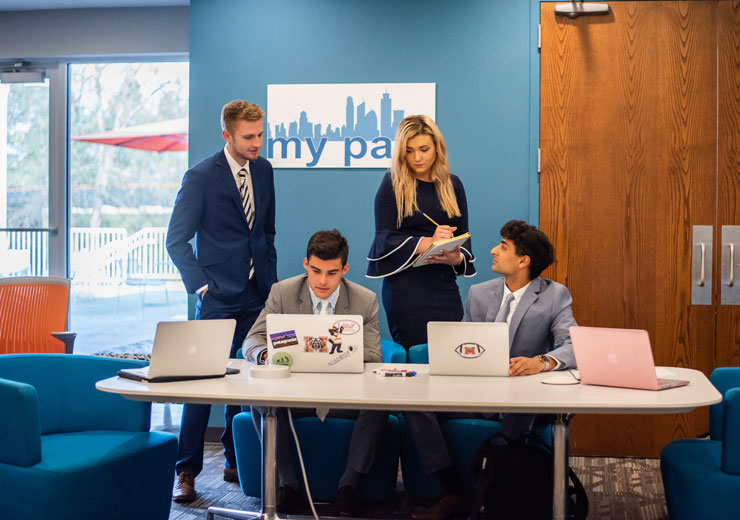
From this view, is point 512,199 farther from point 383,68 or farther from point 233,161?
point 233,161

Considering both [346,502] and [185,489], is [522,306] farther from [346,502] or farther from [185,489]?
[185,489]

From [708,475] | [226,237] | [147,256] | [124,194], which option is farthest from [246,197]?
[708,475]

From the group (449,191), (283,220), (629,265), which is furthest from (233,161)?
(629,265)

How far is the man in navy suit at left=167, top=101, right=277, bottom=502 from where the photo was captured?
3586mm

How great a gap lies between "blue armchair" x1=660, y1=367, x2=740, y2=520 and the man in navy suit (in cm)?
209

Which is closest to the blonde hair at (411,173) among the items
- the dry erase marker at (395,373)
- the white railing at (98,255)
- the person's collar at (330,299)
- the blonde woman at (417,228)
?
the blonde woman at (417,228)

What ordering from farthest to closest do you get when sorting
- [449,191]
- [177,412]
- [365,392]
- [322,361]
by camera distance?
[177,412], [449,191], [322,361], [365,392]

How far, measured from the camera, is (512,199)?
172 inches

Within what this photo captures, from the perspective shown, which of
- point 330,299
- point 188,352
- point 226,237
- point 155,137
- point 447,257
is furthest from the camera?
point 155,137

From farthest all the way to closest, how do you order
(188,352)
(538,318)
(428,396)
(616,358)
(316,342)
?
1. (538,318)
2. (316,342)
3. (188,352)
4. (616,358)
5. (428,396)

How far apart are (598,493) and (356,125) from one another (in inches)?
95.6

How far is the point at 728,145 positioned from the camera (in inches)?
167

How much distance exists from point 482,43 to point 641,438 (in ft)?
8.22

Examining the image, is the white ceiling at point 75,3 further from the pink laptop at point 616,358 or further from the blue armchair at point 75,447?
the pink laptop at point 616,358
